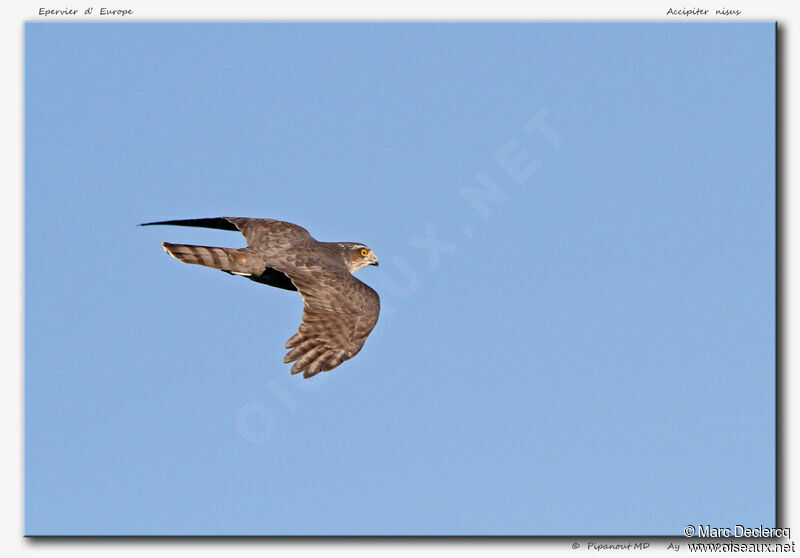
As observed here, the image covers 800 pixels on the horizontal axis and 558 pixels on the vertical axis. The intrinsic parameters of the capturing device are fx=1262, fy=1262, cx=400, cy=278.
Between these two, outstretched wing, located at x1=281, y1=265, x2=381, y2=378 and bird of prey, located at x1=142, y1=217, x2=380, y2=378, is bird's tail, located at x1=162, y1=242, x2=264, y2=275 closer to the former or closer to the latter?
bird of prey, located at x1=142, y1=217, x2=380, y2=378

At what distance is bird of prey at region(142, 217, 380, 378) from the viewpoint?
17688 millimetres

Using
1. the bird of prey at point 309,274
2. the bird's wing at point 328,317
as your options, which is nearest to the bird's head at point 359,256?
the bird of prey at point 309,274

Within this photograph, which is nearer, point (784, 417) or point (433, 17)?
point (784, 417)

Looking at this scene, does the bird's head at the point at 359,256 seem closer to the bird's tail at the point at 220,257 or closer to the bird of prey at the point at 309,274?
the bird of prey at the point at 309,274

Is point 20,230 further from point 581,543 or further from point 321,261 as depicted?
point 581,543

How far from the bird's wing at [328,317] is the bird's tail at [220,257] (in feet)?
1.74

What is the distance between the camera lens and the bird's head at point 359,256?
21.1 meters

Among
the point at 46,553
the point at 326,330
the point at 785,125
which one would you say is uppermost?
the point at 785,125

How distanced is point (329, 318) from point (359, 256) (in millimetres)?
3222

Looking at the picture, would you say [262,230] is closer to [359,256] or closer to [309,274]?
[359,256]

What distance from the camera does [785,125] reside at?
61.8 feet

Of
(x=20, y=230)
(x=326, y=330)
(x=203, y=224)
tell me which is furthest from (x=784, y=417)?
(x=20, y=230)

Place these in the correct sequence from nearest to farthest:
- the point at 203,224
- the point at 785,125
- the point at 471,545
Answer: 1. the point at 471,545
2. the point at 785,125
3. the point at 203,224
